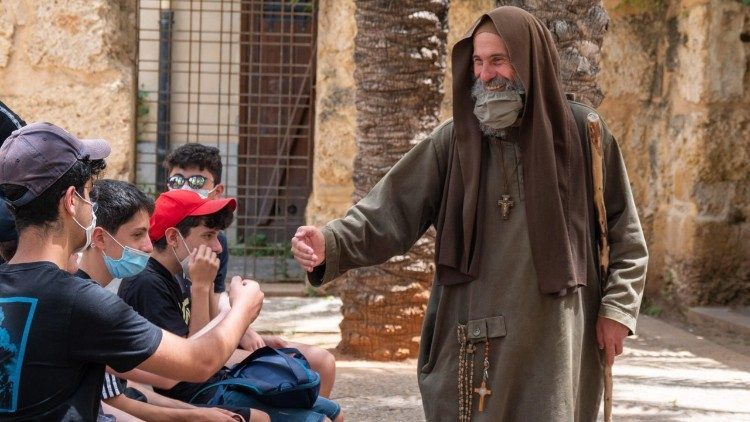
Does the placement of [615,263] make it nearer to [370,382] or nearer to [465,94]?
[465,94]

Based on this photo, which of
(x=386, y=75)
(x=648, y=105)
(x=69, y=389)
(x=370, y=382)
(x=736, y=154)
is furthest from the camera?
(x=648, y=105)

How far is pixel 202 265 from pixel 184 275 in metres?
0.51

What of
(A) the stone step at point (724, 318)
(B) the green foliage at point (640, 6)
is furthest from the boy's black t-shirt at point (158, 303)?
(B) the green foliage at point (640, 6)

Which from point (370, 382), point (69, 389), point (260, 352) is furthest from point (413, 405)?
point (69, 389)

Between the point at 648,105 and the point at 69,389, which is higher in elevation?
the point at 648,105

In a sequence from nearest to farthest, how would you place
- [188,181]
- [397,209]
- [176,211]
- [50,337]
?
[50,337], [397,209], [176,211], [188,181]

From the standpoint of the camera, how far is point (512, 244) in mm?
3566

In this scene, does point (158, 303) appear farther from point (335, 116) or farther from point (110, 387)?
point (335, 116)

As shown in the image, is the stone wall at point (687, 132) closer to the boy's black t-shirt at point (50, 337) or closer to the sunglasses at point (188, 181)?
the sunglasses at point (188, 181)

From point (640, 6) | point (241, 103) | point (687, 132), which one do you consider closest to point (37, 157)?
point (687, 132)

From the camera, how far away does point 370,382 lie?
6.21m

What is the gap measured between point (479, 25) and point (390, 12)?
9.81ft

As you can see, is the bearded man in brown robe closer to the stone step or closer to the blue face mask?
the blue face mask

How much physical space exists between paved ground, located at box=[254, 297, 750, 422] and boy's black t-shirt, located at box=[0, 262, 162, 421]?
2725 mm
